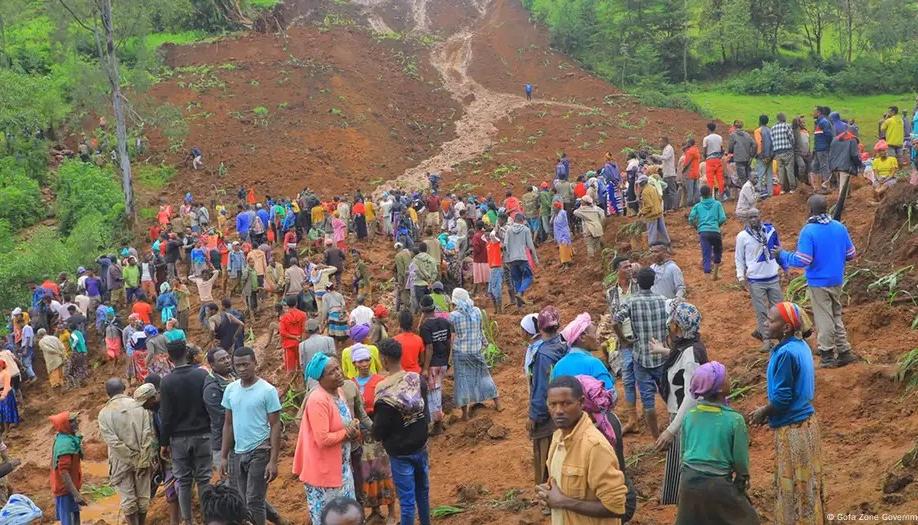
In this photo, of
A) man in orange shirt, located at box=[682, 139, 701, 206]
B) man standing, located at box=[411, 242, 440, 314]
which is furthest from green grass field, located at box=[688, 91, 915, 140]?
man standing, located at box=[411, 242, 440, 314]

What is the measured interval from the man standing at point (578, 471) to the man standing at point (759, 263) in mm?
4958

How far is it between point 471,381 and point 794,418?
520 centimetres

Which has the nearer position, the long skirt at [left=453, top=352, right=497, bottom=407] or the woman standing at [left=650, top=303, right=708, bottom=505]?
the woman standing at [left=650, top=303, right=708, bottom=505]

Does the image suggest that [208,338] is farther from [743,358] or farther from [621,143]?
[621,143]

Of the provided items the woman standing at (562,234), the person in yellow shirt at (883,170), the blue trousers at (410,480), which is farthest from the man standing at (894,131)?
the blue trousers at (410,480)

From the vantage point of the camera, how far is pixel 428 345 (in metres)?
9.05

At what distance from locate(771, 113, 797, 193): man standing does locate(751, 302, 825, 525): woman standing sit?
10.8 metres

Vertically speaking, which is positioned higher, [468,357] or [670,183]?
[670,183]

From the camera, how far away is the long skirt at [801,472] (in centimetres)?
527

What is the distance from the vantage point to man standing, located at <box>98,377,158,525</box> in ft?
24.8

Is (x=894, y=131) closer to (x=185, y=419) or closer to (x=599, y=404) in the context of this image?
(x=599, y=404)

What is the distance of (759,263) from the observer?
8883mm

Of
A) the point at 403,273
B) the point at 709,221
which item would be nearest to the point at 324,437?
the point at 709,221

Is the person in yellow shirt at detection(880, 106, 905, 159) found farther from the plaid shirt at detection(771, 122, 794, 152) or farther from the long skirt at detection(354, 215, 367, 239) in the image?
the long skirt at detection(354, 215, 367, 239)
